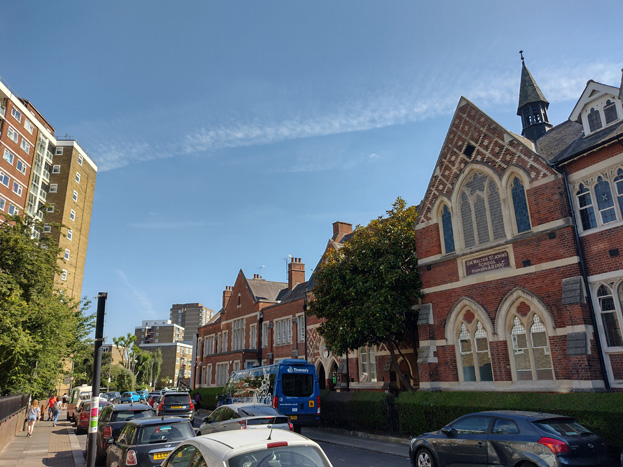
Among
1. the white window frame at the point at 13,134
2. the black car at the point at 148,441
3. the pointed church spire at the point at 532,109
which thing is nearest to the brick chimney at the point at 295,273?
the pointed church spire at the point at 532,109

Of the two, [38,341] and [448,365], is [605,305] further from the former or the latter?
[38,341]

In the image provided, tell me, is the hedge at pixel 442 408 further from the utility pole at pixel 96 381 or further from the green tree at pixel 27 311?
the green tree at pixel 27 311

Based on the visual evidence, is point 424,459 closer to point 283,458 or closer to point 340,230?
point 283,458

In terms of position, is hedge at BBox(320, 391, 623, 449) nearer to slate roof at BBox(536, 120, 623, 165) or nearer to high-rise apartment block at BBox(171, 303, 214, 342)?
slate roof at BBox(536, 120, 623, 165)

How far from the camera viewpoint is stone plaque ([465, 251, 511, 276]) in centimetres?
1642

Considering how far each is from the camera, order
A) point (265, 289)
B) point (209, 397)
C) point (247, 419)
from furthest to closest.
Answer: point (265, 289)
point (209, 397)
point (247, 419)

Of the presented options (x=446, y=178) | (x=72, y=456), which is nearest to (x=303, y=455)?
(x=72, y=456)

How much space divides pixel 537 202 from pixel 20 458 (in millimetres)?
19753

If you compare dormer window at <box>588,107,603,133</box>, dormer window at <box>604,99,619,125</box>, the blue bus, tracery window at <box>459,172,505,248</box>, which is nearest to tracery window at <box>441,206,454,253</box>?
tracery window at <box>459,172,505,248</box>

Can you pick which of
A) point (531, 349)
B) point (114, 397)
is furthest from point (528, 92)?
point (114, 397)

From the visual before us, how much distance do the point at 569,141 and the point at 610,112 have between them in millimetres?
1630

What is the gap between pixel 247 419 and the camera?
11602 millimetres

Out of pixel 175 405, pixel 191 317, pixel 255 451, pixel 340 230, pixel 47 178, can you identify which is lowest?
pixel 175 405

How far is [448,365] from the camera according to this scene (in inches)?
693
